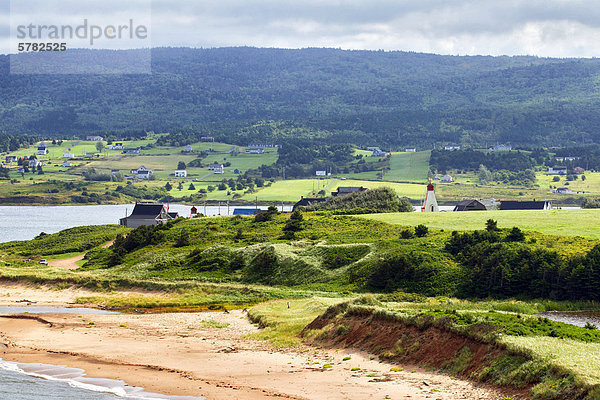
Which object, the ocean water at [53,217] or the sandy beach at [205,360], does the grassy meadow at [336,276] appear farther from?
the ocean water at [53,217]

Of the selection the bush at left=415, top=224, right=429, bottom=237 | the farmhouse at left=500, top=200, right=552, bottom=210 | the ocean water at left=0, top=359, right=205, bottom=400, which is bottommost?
the farmhouse at left=500, top=200, right=552, bottom=210

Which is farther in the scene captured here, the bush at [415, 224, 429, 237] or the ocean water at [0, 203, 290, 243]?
the ocean water at [0, 203, 290, 243]

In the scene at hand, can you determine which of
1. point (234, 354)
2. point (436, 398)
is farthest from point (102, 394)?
point (436, 398)

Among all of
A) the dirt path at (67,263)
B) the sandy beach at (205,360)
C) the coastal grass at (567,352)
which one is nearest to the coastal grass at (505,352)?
the coastal grass at (567,352)

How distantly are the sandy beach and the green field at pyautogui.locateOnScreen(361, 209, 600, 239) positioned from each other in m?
27.7

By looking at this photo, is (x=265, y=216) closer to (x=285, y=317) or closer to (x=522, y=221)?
(x=522, y=221)

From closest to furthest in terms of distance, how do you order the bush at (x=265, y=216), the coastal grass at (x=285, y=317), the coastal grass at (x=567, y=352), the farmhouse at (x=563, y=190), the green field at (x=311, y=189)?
the coastal grass at (x=567, y=352) → the coastal grass at (x=285, y=317) → the bush at (x=265, y=216) → the green field at (x=311, y=189) → the farmhouse at (x=563, y=190)

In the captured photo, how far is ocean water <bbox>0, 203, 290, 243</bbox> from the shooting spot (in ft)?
396

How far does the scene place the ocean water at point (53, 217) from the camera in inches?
4749

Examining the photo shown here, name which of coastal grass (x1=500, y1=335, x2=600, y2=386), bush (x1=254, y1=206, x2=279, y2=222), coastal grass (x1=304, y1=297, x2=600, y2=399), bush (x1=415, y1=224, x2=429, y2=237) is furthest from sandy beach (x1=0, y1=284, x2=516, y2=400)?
bush (x1=254, y1=206, x2=279, y2=222)

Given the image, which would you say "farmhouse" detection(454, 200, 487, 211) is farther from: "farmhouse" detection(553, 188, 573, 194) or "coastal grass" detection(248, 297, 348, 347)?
"farmhouse" detection(553, 188, 573, 194)

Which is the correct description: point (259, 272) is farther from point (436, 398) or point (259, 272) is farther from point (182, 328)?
point (436, 398)

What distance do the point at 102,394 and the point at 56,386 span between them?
2.18 meters

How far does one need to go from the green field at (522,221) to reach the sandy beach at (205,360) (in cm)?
2775
